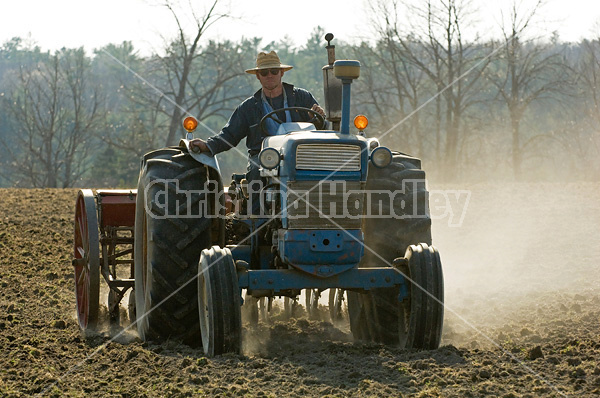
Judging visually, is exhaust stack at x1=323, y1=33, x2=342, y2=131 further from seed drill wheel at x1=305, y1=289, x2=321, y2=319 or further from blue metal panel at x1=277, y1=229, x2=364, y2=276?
seed drill wheel at x1=305, y1=289, x2=321, y2=319

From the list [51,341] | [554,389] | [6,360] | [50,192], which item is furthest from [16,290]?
[50,192]

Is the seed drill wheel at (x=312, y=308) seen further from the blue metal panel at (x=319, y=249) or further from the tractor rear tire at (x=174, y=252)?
the blue metal panel at (x=319, y=249)

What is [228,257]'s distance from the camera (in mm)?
5359

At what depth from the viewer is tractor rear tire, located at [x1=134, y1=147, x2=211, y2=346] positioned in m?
5.90

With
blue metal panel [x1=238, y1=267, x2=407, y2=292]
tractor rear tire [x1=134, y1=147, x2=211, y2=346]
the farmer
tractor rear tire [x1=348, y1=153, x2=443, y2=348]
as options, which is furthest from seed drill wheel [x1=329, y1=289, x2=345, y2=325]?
blue metal panel [x1=238, y1=267, x2=407, y2=292]

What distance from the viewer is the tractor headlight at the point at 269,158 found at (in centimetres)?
548

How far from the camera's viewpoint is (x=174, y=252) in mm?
5910

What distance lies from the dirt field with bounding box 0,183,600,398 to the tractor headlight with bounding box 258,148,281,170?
1.22 metres

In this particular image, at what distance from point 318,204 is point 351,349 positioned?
1.02m

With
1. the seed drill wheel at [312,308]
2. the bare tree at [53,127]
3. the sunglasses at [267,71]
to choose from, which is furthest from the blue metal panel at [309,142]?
the bare tree at [53,127]

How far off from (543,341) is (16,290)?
5.54 metres

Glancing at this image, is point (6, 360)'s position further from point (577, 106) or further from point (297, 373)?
point (577, 106)

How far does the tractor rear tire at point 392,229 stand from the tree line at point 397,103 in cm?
583

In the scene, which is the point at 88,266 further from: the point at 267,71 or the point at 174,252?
the point at 267,71
